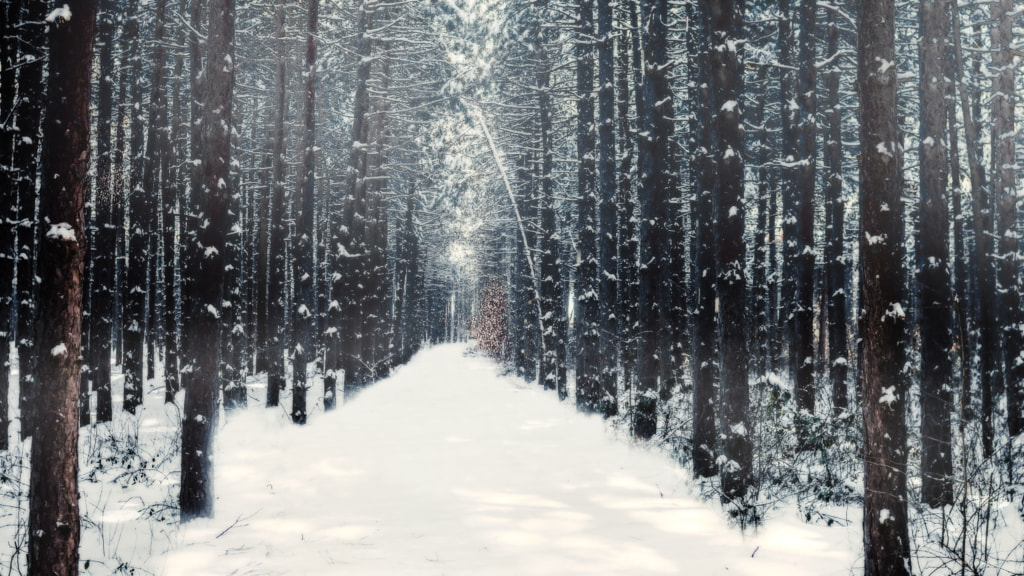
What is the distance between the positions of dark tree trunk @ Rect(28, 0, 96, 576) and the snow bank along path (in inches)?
50.9

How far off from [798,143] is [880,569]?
11.4 metres

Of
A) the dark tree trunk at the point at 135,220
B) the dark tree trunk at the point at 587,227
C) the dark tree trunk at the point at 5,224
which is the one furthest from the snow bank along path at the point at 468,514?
the dark tree trunk at the point at 5,224

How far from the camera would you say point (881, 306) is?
5.43m

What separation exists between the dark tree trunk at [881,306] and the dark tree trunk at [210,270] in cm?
703

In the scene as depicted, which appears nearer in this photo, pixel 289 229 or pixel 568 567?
pixel 568 567

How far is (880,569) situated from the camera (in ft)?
17.2

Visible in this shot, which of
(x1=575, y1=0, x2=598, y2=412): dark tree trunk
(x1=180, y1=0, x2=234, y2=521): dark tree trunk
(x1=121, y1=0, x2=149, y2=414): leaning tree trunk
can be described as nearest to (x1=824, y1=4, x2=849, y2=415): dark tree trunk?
(x1=575, y1=0, x2=598, y2=412): dark tree trunk

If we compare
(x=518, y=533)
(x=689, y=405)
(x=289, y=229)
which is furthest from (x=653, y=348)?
(x=289, y=229)

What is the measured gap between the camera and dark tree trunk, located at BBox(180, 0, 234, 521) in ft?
24.4

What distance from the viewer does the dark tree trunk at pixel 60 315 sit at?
15.8 ft

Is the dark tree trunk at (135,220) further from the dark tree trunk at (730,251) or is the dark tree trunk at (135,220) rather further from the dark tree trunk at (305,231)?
the dark tree trunk at (730,251)

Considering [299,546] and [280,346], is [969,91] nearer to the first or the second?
[299,546]

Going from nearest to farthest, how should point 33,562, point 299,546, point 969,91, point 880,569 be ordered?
point 33,562, point 880,569, point 299,546, point 969,91

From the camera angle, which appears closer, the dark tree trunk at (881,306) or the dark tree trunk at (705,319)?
the dark tree trunk at (881,306)
